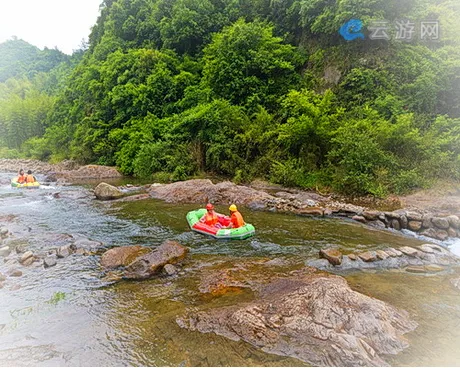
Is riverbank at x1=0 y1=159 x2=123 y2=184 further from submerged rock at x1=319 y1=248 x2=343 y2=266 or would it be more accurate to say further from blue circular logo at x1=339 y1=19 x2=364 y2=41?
submerged rock at x1=319 y1=248 x2=343 y2=266

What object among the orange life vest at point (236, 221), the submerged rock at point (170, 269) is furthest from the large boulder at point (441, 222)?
the submerged rock at point (170, 269)

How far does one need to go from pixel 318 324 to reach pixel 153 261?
3.90 m

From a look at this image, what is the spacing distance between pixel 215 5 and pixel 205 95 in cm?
1143

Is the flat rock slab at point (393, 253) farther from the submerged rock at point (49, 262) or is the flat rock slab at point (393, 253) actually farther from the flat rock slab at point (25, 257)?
the flat rock slab at point (25, 257)

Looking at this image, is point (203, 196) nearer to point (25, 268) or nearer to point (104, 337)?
point (25, 268)

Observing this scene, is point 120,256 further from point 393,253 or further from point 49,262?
point 393,253

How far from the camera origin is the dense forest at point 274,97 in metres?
14.0

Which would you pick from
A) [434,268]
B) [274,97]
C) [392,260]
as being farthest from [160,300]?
[274,97]

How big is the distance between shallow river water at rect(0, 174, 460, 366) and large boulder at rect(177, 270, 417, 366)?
173 mm

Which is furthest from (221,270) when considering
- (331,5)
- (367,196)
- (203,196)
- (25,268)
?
(331,5)

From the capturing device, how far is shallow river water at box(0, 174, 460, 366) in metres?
4.25

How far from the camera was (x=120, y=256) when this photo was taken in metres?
7.59

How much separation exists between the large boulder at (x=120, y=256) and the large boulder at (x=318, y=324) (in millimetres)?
2859

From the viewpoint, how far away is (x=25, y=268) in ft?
23.9
